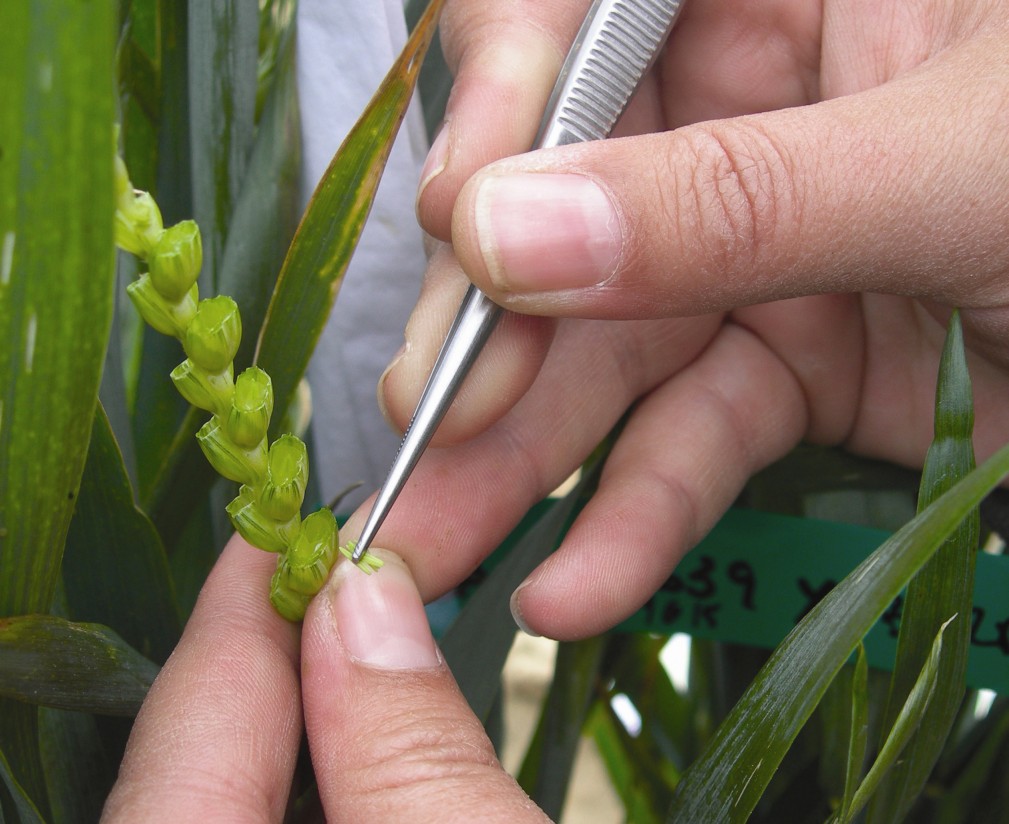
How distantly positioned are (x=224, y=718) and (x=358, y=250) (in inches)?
11.2

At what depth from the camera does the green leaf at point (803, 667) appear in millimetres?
253

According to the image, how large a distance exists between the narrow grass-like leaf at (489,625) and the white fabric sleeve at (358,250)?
147mm

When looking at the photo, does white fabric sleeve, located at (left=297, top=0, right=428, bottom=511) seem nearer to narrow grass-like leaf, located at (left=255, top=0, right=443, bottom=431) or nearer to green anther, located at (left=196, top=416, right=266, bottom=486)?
narrow grass-like leaf, located at (left=255, top=0, right=443, bottom=431)

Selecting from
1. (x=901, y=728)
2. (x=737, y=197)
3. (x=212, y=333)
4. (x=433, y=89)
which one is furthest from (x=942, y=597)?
(x=433, y=89)

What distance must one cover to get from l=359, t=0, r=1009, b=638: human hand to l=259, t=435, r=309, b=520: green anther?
0.38 feet

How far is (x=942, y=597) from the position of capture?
339 millimetres

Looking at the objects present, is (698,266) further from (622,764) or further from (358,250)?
(622,764)

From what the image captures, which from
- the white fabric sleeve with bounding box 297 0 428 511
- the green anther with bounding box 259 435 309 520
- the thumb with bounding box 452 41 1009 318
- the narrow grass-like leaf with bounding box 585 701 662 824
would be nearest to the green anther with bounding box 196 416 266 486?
the green anther with bounding box 259 435 309 520

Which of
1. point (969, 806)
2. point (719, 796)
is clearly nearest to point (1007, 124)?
point (719, 796)

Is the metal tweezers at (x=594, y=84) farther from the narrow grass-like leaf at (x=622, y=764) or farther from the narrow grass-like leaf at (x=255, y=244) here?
the narrow grass-like leaf at (x=622, y=764)

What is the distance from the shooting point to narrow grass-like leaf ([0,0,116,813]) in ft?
0.60

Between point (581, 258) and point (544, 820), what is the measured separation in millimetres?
200

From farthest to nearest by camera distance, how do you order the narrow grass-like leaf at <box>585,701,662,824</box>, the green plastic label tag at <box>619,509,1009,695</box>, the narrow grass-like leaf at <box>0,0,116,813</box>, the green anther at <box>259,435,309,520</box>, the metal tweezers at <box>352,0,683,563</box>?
the narrow grass-like leaf at <box>585,701,662,824</box> < the green plastic label tag at <box>619,509,1009,695</box> < the metal tweezers at <box>352,0,683,563</box> < the green anther at <box>259,435,309,520</box> < the narrow grass-like leaf at <box>0,0,116,813</box>

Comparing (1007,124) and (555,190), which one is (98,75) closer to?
(555,190)
